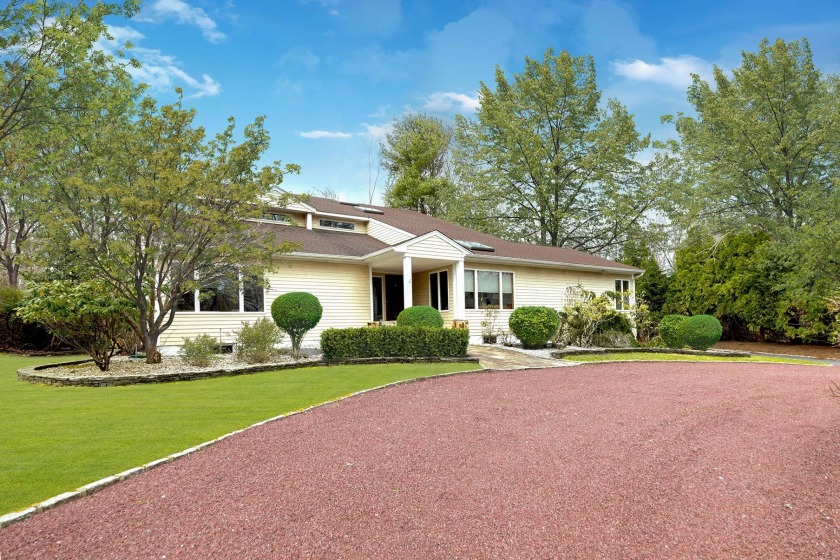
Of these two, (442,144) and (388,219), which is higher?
(442,144)

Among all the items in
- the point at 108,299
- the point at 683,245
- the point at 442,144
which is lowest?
the point at 108,299

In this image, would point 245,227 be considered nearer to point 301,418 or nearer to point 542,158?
point 301,418

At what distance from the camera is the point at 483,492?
3742 millimetres

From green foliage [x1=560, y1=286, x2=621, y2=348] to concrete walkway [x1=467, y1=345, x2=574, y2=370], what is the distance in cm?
276

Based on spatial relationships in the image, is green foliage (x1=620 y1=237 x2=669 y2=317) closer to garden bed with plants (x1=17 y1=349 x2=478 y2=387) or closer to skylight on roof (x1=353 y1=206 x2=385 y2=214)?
skylight on roof (x1=353 y1=206 x2=385 y2=214)

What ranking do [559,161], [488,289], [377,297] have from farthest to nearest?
[559,161] → [488,289] → [377,297]

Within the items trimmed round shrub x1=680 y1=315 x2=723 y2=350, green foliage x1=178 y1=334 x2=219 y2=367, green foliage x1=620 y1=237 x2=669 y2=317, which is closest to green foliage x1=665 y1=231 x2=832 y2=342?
green foliage x1=620 y1=237 x2=669 y2=317

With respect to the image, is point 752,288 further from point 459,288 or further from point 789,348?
point 459,288

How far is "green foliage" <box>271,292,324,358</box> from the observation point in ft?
38.7

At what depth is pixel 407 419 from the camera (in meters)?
6.06

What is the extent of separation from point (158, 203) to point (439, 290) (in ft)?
33.1

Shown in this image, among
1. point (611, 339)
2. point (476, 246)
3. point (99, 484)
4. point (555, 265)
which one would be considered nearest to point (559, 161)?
point (555, 265)

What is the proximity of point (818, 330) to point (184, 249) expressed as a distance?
70.6ft

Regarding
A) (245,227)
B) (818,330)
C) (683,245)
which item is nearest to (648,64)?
(683,245)
